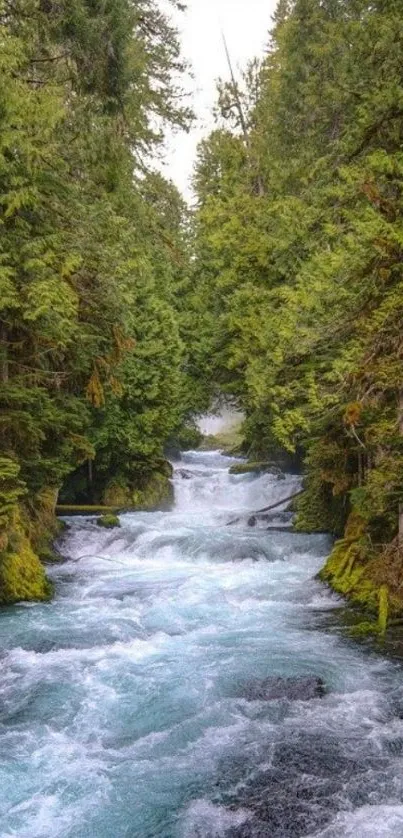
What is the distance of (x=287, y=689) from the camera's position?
8453mm

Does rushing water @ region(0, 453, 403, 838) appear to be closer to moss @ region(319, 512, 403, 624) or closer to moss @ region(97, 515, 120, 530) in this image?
moss @ region(319, 512, 403, 624)

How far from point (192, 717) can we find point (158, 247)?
10.2m

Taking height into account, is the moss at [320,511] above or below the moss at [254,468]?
below

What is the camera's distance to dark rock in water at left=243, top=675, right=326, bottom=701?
327 inches

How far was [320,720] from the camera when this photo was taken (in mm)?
7570

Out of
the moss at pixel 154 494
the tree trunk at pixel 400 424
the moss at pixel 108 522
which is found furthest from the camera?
the moss at pixel 154 494

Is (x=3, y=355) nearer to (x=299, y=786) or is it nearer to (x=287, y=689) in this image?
(x=287, y=689)

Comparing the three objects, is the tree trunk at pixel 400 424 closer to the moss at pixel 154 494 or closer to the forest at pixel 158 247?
the forest at pixel 158 247

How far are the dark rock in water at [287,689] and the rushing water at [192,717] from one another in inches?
1.9

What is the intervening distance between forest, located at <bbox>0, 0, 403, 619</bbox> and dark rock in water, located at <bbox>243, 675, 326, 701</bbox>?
7.48ft

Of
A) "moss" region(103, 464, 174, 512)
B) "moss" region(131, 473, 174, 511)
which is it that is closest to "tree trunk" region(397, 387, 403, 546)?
"moss" region(103, 464, 174, 512)

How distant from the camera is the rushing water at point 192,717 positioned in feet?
19.5

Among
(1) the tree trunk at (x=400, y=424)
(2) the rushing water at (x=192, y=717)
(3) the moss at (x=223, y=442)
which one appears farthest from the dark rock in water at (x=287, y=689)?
(3) the moss at (x=223, y=442)

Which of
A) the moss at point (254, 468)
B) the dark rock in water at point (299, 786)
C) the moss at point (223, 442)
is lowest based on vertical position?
the dark rock in water at point (299, 786)
